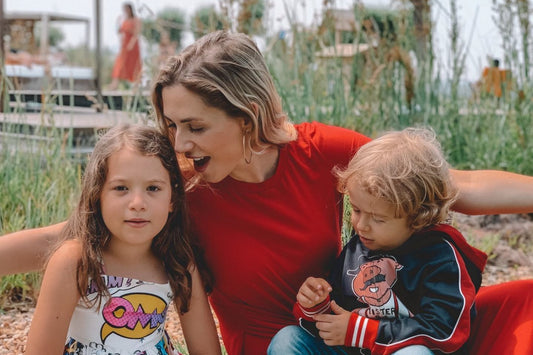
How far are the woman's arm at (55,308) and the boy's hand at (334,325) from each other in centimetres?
63

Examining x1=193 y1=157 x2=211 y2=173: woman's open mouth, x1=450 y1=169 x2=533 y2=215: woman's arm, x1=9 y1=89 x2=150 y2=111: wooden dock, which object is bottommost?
x1=450 y1=169 x2=533 y2=215: woman's arm

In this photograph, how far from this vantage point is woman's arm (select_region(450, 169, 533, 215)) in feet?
6.52

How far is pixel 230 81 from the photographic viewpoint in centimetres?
196

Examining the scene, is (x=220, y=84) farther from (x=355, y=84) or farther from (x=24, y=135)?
(x=355, y=84)

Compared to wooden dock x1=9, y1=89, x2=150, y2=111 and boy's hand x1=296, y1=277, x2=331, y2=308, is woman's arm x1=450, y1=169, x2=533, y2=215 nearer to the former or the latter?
boy's hand x1=296, y1=277, x2=331, y2=308

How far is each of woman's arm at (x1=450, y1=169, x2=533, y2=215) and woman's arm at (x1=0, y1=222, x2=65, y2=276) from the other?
113 centimetres

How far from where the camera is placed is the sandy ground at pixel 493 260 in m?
2.94

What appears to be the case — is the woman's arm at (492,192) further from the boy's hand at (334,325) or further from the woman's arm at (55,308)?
the woman's arm at (55,308)

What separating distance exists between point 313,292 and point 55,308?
66cm

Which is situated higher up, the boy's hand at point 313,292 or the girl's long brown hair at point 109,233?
the girl's long brown hair at point 109,233

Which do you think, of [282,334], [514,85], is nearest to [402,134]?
[282,334]

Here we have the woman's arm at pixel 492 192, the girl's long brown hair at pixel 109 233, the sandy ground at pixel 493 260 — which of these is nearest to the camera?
the girl's long brown hair at pixel 109 233

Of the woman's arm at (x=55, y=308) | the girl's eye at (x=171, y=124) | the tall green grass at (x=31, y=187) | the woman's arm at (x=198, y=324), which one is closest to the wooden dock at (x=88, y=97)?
the tall green grass at (x=31, y=187)

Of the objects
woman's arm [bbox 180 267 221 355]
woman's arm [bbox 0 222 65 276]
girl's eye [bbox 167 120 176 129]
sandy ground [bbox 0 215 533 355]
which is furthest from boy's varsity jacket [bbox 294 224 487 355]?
sandy ground [bbox 0 215 533 355]
